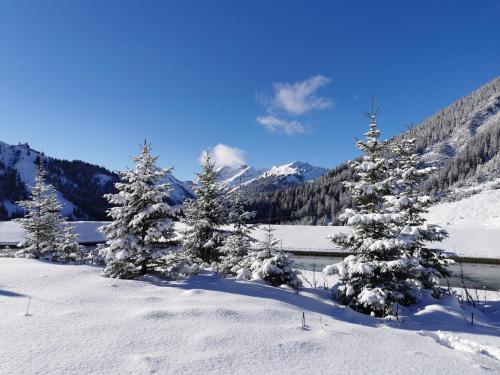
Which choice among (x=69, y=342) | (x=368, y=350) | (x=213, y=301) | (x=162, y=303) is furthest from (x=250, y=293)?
(x=69, y=342)

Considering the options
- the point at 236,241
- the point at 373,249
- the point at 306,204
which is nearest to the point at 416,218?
the point at 373,249

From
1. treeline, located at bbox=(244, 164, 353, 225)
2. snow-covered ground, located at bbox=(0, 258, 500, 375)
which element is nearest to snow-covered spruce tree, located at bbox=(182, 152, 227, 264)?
snow-covered ground, located at bbox=(0, 258, 500, 375)

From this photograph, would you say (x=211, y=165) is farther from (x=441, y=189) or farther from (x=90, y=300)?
(x=441, y=189)

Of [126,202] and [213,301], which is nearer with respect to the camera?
[213,301]

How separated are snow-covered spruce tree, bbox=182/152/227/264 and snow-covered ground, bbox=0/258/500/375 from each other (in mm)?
12357

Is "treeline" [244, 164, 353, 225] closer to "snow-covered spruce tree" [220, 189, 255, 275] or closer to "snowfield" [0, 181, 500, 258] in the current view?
"snowfield" [0, 181, 500, 258]

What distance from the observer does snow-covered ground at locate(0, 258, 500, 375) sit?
453cm

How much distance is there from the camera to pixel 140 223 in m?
14.1

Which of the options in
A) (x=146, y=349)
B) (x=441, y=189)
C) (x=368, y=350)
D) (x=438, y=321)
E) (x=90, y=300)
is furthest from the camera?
(x=441, y=189)

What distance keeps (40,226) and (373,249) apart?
73.4 feet

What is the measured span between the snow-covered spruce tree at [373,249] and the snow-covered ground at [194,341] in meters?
3.34

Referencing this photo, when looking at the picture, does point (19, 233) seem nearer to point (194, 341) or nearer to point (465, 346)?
point (194, 341)

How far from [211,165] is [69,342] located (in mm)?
18177

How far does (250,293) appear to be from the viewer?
36.5 feet
